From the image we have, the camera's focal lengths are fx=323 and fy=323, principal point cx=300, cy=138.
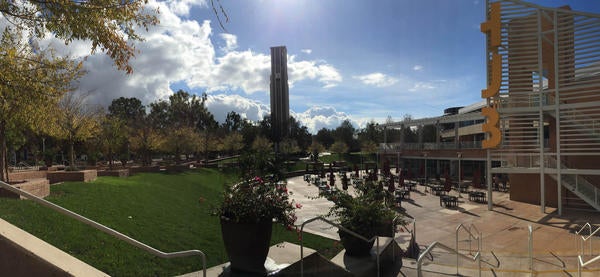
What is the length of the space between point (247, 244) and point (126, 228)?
202 inches

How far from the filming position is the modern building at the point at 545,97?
1642 centimetres

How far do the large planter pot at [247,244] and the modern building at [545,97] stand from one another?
16836mm

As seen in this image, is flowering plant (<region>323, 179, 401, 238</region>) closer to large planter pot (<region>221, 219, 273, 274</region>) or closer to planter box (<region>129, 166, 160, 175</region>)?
large planter pot (<region>221, 219, 273, 274</region>)

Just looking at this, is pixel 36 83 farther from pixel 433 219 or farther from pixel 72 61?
pixel 433 219

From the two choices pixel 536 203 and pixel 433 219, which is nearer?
pixel 433 219

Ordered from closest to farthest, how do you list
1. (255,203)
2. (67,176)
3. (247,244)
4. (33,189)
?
(247,244), (255,203), (33,189), (67,176)

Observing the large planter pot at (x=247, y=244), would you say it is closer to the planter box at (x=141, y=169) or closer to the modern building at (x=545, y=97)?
the modern building at (x=545, y=97)

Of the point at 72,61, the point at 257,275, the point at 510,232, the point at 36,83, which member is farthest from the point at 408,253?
the point at 72,61

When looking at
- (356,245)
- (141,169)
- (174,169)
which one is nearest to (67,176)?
(141,169)

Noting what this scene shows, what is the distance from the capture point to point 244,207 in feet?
14.4

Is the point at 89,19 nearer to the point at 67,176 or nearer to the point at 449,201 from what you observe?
the point at 67,176

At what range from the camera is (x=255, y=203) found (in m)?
4.41

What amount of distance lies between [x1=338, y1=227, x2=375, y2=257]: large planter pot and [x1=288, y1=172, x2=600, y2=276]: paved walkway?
1.22 meters

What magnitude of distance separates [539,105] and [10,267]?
21250 millimetres
